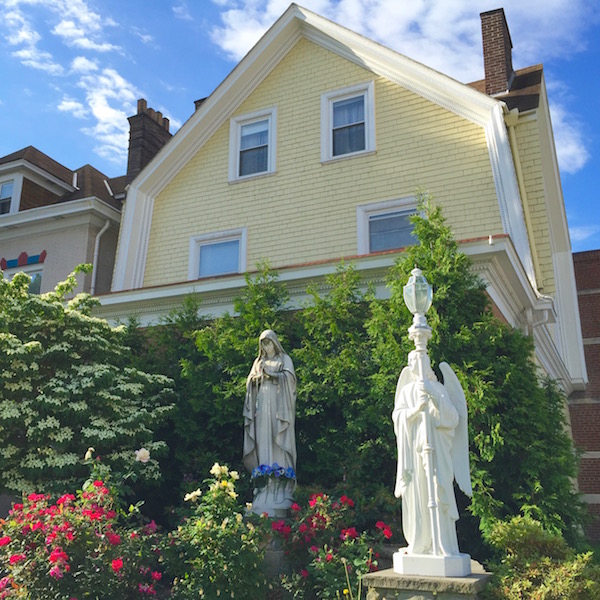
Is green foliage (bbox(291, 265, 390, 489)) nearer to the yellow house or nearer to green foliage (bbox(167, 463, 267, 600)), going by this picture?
the yellow house

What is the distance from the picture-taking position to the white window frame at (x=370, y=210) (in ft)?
44.9

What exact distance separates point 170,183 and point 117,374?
24.3ft

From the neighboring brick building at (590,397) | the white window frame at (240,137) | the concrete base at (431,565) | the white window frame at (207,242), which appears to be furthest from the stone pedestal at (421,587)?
the neighboring brick building at (590,397)

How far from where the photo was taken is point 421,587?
5547 mm

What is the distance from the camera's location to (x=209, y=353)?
1048 centimetres

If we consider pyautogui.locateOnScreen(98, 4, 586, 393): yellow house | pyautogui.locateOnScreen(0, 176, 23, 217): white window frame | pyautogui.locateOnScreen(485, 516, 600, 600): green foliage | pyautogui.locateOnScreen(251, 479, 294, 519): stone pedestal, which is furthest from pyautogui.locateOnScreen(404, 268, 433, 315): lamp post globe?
pyautogui.locateOnScreen(0, 176, 23, 217): white window frame

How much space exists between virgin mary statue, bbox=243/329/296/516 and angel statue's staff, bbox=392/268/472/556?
2.43 m

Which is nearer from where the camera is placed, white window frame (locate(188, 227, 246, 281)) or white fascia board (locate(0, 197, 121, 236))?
white window frame (locate(188, 227, 246, 281))

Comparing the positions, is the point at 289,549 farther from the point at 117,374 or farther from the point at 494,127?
the point at 494,127

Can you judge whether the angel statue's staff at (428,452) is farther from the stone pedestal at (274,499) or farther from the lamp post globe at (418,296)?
the stone pedestal at (274,499)

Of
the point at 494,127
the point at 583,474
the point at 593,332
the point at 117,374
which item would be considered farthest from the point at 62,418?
the point at 593,332

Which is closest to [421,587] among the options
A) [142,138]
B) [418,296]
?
[418,296]

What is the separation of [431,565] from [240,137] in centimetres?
1247

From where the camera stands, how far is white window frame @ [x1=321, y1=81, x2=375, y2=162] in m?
14.6
